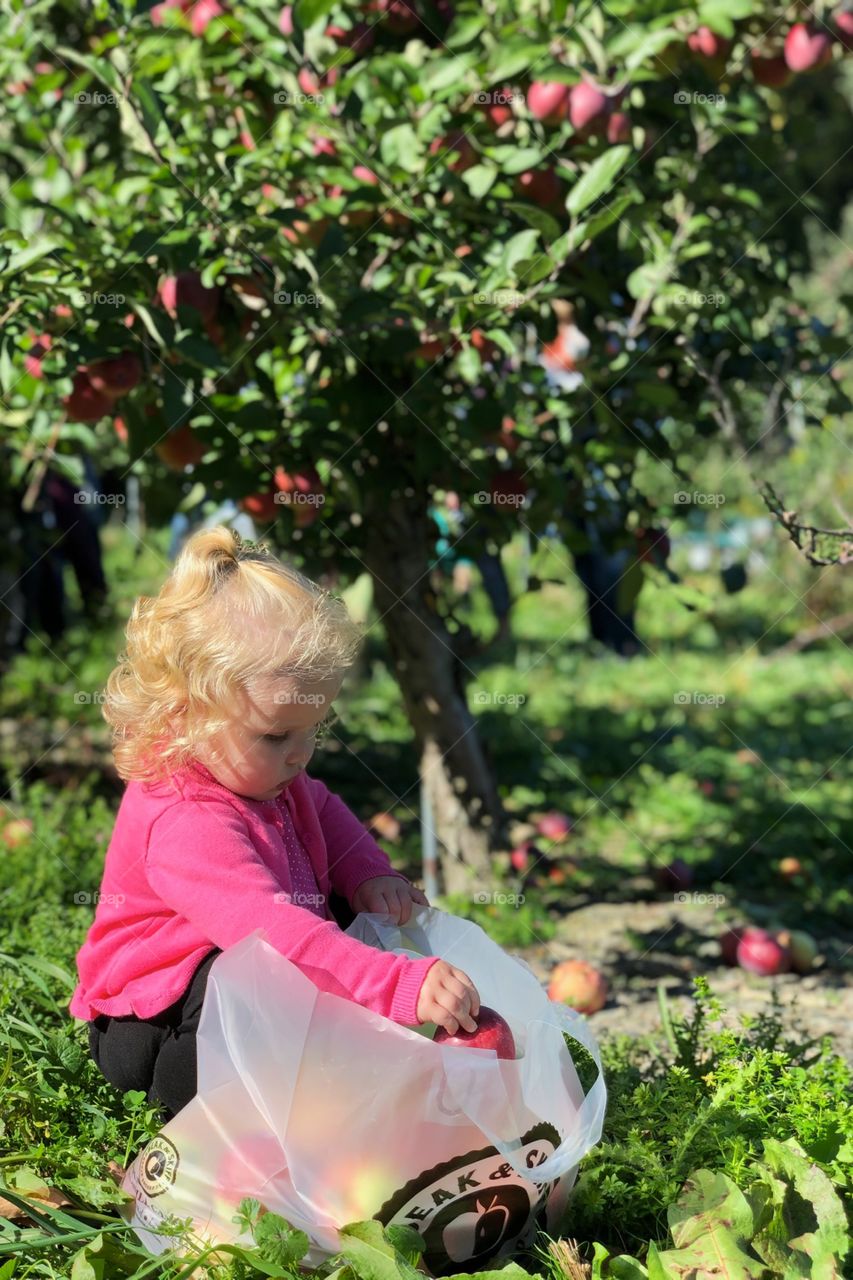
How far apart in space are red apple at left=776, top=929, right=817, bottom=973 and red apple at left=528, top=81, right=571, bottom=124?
5.05 feet

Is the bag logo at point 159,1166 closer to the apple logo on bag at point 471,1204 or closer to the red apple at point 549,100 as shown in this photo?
the apple logo on bag at point 471,1204

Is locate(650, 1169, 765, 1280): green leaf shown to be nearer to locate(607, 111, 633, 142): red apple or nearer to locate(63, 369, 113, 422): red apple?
locate(63, 369, 113, 422): red apple

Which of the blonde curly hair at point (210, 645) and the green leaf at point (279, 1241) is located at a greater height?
the blonde curly hair at point (210, 645)

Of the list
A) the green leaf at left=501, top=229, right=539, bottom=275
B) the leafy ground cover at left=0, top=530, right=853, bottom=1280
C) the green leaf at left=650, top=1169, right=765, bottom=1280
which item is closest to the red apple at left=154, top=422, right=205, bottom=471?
the green leaf at left=501, top=229, right=539, bottom=275

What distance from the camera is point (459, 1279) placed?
1.16 m

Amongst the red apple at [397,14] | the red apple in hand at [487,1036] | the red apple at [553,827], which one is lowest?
the red apple at [553,827]

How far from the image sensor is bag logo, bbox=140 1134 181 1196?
1256mm

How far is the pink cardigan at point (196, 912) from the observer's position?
4.10 ft

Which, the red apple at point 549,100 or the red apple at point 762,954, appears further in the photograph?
the red apple at point 762,954

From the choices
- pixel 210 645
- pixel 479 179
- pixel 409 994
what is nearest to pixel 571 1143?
pixel 409 994

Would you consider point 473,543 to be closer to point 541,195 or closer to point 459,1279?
point 541,195

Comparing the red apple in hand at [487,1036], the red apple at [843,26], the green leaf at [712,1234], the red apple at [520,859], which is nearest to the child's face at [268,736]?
the red apple in hand at [487,1036]

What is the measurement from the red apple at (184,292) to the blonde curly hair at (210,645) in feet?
2.15

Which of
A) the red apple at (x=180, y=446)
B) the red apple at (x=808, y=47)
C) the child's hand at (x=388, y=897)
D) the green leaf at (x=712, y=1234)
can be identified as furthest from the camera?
the red apple at (x=808, y=47)
